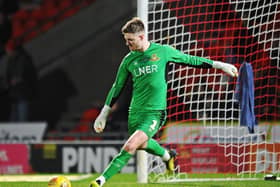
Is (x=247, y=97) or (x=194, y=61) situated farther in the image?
(x=247, y=97)

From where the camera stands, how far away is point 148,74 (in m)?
8.95

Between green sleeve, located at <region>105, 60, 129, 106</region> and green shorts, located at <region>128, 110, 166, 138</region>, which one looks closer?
green shorts, located at <region>128, 110, 166, 138</region>

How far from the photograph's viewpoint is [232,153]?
1175 cm

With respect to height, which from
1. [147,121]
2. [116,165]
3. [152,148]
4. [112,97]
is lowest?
[116,165]

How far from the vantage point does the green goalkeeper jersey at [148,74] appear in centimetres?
895

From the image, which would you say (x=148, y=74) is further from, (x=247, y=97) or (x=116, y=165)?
(x=247, y=97)

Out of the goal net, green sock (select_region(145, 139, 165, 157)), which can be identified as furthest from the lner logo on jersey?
the goal net

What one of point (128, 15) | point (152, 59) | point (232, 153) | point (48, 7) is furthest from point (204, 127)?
point (48, 7)

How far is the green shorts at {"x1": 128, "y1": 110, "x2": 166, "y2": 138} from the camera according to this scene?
882cm

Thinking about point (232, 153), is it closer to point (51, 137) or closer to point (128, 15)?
point (51, 137)

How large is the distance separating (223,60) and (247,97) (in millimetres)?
1185

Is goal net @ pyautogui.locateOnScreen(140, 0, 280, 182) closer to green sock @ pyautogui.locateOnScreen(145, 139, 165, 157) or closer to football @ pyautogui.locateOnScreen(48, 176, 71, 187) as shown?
green sock @ pyautogui.locateOnScreen(145, 139, 165, 157)

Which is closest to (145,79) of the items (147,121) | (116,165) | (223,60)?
(147,121)

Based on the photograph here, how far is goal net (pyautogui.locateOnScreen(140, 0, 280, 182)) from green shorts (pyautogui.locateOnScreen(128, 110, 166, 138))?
206cm
